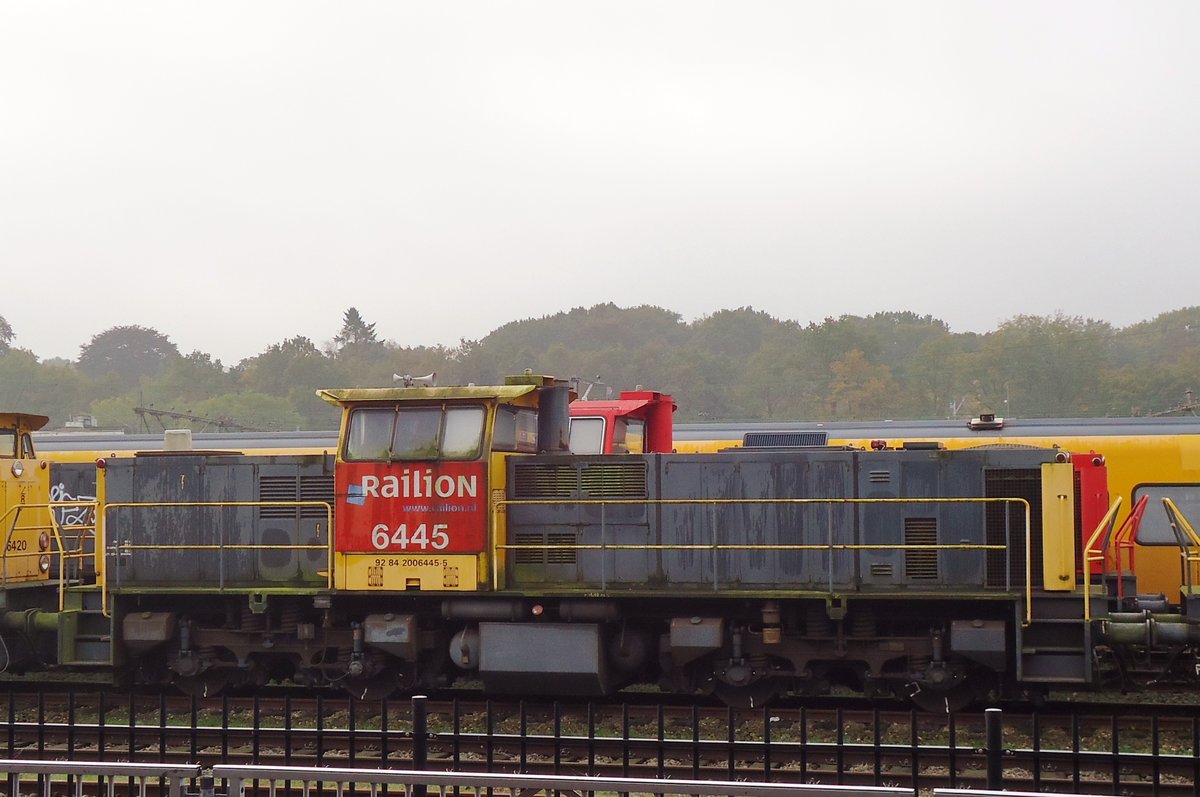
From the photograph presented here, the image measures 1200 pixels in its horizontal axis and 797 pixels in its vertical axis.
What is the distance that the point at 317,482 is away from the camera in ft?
46.0

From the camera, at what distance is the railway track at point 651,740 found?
9.15 metres

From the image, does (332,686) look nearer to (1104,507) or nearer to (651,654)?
(651,654)

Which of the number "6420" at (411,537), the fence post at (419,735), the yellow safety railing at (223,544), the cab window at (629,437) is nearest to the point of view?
the fence post at (419,735)

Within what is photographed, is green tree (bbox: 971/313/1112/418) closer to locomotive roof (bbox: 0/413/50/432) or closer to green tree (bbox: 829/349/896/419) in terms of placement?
green tree (bbox: 829/349/896/419)

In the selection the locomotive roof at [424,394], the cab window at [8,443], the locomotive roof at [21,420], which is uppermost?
the locomotive roof at [424,394]

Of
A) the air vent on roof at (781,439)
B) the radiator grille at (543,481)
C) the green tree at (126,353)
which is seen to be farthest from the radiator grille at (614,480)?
the green tree at (126,353)

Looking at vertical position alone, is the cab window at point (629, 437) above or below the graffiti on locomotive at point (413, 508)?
above

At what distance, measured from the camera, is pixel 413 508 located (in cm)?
1320

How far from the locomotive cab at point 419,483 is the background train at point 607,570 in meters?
0.02

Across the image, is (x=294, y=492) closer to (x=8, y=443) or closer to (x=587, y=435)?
(x=587, y=435)

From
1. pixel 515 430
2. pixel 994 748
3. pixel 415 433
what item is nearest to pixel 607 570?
pixel 515 430

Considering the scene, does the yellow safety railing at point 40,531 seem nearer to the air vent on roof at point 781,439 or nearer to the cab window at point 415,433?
the cab window at point 415,433

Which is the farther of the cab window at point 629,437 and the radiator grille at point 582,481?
the cab window at point 629,437

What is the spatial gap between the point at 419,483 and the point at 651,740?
455 cm
